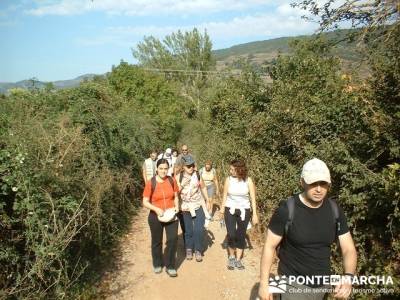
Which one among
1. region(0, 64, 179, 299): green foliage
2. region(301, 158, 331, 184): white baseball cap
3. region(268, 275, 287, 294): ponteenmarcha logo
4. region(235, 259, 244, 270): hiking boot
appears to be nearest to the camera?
region(301, 158, 331, 184): white baseball cap

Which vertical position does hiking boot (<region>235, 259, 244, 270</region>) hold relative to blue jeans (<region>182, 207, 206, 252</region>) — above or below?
below

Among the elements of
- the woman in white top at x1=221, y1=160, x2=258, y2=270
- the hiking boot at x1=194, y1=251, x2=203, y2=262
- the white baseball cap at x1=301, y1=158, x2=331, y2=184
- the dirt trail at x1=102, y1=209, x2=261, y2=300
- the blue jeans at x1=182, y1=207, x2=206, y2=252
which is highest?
the white baseball cap at x1=301, y1=158, x2=331, y2=184

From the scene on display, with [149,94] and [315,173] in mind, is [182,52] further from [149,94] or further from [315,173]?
[315,173]

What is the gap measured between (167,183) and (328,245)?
9.70ft

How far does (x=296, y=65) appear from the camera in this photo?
10578 millimetres

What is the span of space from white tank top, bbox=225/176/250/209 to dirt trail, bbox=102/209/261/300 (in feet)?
3.91

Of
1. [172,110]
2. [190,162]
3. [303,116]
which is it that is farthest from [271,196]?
[172,110]

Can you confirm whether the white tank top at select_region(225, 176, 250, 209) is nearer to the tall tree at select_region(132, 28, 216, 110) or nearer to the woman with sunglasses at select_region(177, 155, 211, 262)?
the woman with sunglasses at select_region(177, 155, 211, 262)

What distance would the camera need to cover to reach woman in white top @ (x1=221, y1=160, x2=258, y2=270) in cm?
557

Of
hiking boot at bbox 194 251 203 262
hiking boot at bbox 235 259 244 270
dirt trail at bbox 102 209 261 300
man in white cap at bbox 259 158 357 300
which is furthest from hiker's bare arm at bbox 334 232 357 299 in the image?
hiking boot at bbox 194 251 203 262

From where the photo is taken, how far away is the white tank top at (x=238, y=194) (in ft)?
18.4

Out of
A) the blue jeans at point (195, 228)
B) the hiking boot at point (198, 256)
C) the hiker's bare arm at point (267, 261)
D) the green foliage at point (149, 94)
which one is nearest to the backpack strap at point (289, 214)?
the hiker's bare arm at point (267, 261)

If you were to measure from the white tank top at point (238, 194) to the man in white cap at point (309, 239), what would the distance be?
2.56m

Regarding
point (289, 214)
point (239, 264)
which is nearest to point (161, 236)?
point (239, 264)
